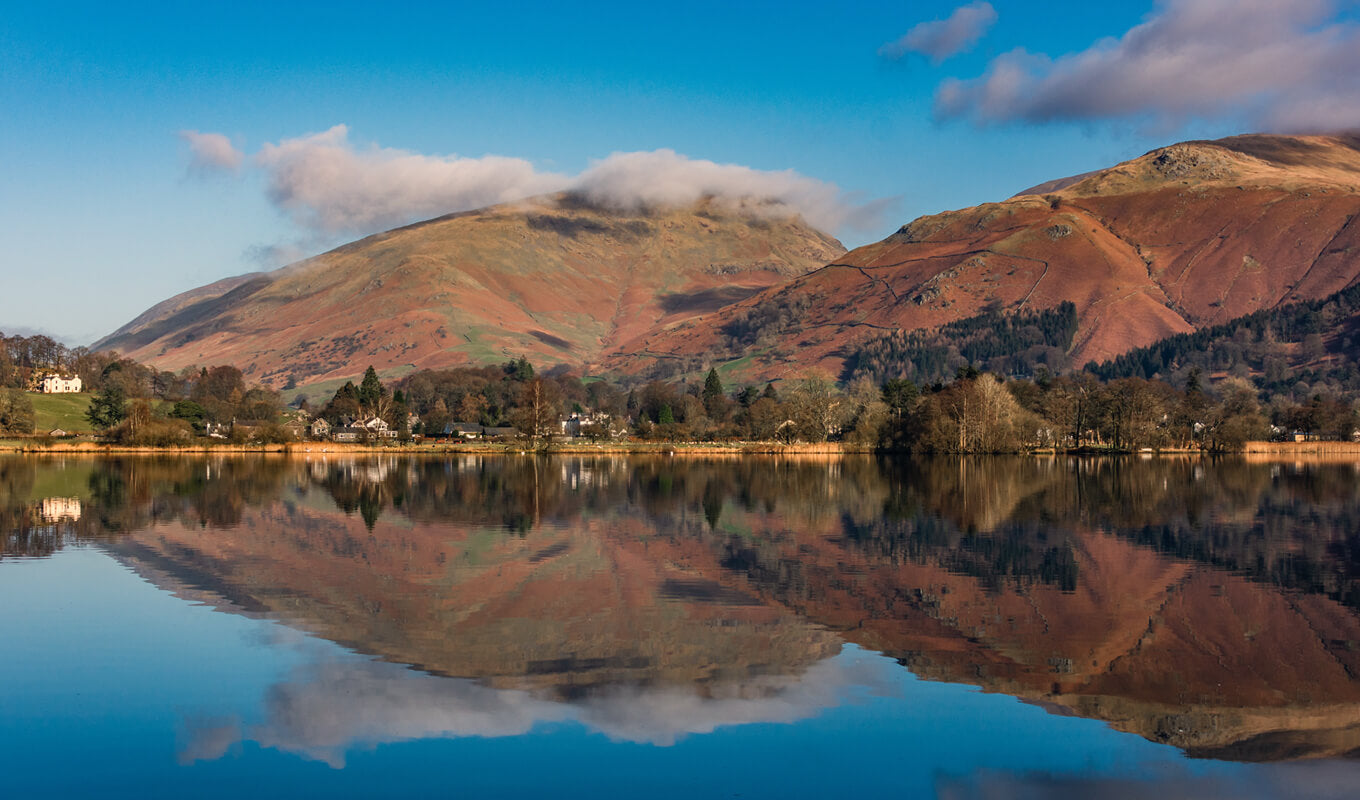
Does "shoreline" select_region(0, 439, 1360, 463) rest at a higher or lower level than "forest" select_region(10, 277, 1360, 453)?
lower

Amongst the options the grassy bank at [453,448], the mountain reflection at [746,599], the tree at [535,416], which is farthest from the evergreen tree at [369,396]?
the mountain reflection at [746,599]

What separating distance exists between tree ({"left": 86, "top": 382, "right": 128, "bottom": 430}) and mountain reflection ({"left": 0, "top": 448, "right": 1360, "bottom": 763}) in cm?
9236

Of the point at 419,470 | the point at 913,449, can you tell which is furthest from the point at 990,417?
the point at 419,470

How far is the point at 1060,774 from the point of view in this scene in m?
12.7

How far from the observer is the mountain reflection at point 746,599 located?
15.1 meters

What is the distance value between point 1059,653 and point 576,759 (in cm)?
969

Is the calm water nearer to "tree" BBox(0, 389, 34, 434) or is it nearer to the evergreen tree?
"tree" BBox(0, 389, 34, 434)

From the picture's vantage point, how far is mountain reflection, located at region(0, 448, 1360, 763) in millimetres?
15109

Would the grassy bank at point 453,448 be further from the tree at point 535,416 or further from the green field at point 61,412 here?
the green field at point 61,412

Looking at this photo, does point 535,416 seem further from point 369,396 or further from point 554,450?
point 369,396

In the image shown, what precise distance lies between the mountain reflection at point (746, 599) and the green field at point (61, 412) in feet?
317

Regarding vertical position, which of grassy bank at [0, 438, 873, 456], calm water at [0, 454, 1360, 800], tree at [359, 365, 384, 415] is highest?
tree at [359, 365, 384, 415]

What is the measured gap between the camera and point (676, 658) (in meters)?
17.8

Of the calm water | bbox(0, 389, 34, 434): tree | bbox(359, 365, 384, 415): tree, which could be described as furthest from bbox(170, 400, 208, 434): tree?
the calm water
